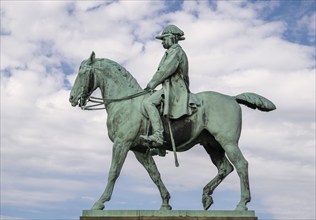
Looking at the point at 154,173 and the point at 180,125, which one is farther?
the point at 154,173

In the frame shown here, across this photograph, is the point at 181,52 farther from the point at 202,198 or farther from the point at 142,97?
the point at 202,198

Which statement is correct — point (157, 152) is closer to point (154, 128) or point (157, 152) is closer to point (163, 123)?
point (163, 123)

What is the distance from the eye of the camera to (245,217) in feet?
40.9

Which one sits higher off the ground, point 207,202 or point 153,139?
point 153,139

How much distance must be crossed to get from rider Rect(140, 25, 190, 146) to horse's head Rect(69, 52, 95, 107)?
1413 millimetres

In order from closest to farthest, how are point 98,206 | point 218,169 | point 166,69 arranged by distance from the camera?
1. point 98,206
2. point 166,69
3. point 218,169

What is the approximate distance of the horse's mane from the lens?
44.7 feet

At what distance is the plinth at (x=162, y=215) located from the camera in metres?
12.4

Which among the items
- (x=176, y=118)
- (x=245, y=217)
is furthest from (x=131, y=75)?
(x=245, y=217)

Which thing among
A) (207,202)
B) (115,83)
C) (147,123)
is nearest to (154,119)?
(147,123)

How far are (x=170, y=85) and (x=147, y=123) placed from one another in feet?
3.60

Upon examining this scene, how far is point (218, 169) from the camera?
13.9m

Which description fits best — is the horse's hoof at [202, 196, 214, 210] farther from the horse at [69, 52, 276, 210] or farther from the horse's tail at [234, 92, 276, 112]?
the horse's tail at [234, 92, 276, 112]

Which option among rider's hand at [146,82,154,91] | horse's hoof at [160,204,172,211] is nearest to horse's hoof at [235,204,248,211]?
horse's hoof at [160,204,172,211]
